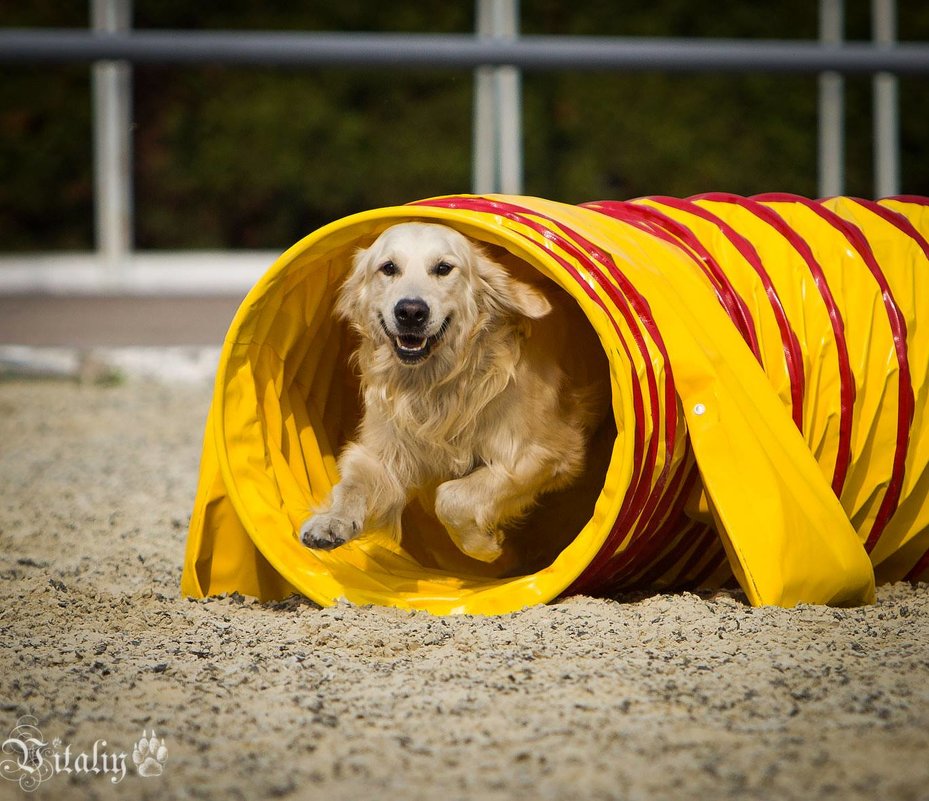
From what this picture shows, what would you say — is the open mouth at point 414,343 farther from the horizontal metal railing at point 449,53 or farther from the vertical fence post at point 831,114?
the vertical fence post at point 831,114

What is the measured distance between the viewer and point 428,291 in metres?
3.34

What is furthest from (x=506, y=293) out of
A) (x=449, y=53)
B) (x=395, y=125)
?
(x=395, y=125)

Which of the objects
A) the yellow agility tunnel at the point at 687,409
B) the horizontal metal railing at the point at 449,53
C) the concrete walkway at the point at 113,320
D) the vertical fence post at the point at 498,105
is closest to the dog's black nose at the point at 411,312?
the yellow agility tunnel at the point at 687,409

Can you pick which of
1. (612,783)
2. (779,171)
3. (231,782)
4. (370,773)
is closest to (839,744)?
(612,783)

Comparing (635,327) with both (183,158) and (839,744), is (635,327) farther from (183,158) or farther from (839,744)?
(183,158)

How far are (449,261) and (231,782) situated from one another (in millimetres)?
1734

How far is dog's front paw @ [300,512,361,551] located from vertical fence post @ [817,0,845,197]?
6483 millimetres

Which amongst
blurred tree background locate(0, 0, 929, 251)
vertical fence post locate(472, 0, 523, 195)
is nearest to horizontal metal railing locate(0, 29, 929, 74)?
vertical fence post locate(472, 0, 523, 195)

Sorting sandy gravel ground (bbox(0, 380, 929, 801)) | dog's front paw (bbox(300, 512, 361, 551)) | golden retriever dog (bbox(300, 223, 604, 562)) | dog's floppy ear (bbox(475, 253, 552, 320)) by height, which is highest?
dog's floppy ear (bbox(475, 253, 552, 320))

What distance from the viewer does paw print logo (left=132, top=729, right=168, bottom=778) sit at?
2059 millimetres

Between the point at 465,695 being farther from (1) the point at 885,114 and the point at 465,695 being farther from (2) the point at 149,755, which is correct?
(1) the point at 885,114

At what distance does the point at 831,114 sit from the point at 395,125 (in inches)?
122

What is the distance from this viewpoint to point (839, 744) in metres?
2.07

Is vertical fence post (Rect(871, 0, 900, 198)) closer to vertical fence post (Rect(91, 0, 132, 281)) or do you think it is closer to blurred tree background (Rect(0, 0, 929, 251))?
blurred tree background (Rect(0, 0, 929, 251))
